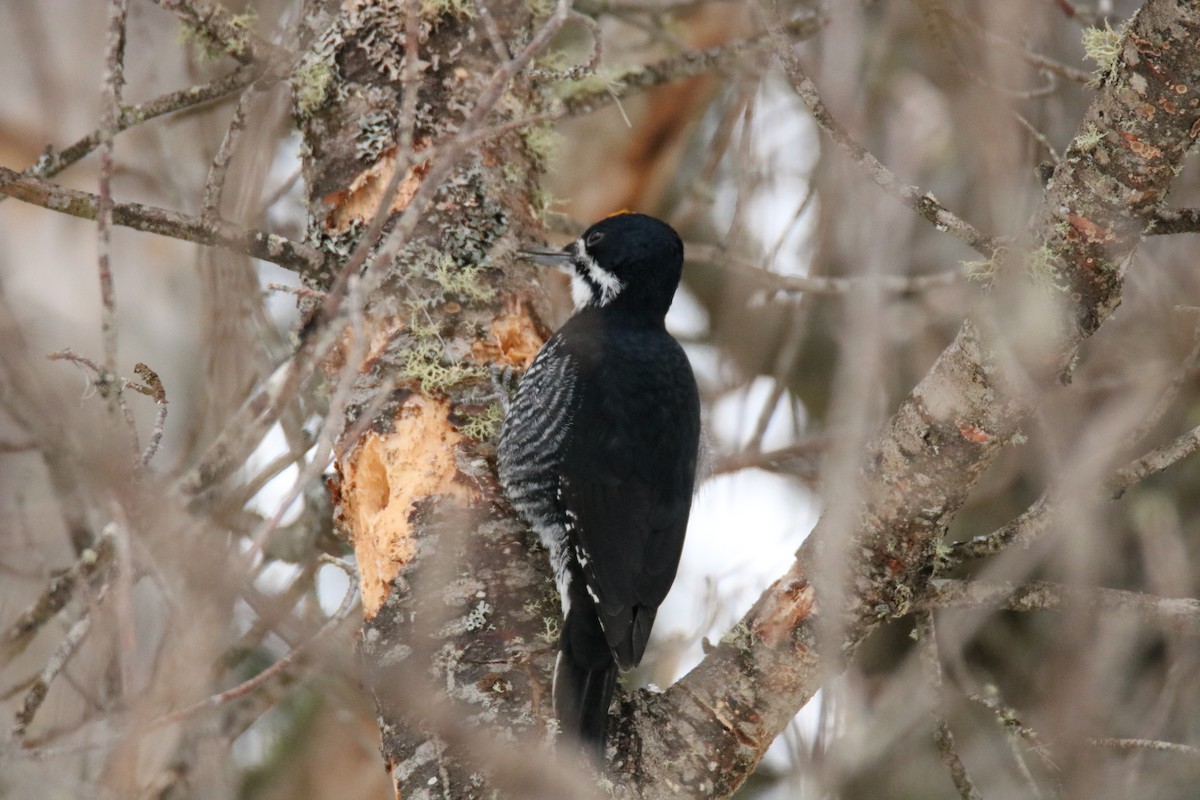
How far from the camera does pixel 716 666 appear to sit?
242 cm

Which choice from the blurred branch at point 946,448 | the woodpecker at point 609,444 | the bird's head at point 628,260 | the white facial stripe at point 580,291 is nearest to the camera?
the blurred branch at point 946,448

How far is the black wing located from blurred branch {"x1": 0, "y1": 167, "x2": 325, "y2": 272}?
3.47ft

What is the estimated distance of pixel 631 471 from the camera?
320 centimetres

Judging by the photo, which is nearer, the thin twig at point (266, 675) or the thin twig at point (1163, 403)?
the thin twig at point (266, 675)

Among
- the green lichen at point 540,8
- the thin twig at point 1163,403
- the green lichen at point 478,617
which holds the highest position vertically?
the green lichen at point 540,8

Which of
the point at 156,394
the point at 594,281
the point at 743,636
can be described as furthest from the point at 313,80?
the point at 743,636

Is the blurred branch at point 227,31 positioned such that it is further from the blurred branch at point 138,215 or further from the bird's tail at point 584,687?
the bird's tail at point 584,687

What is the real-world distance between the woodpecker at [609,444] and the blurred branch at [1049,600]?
0.71 meters

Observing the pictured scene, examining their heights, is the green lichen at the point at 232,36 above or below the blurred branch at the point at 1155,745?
above

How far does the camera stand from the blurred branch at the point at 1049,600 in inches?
89.4

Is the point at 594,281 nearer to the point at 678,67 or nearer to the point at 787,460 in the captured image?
the point at 678,67

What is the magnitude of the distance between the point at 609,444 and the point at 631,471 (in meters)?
0.10

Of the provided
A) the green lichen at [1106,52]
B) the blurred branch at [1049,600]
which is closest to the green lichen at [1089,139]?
the green lichen at [1106,52]

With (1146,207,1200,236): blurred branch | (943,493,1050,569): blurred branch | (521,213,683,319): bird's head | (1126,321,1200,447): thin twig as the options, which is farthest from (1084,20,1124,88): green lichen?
(521,213,683,319): bird's head
